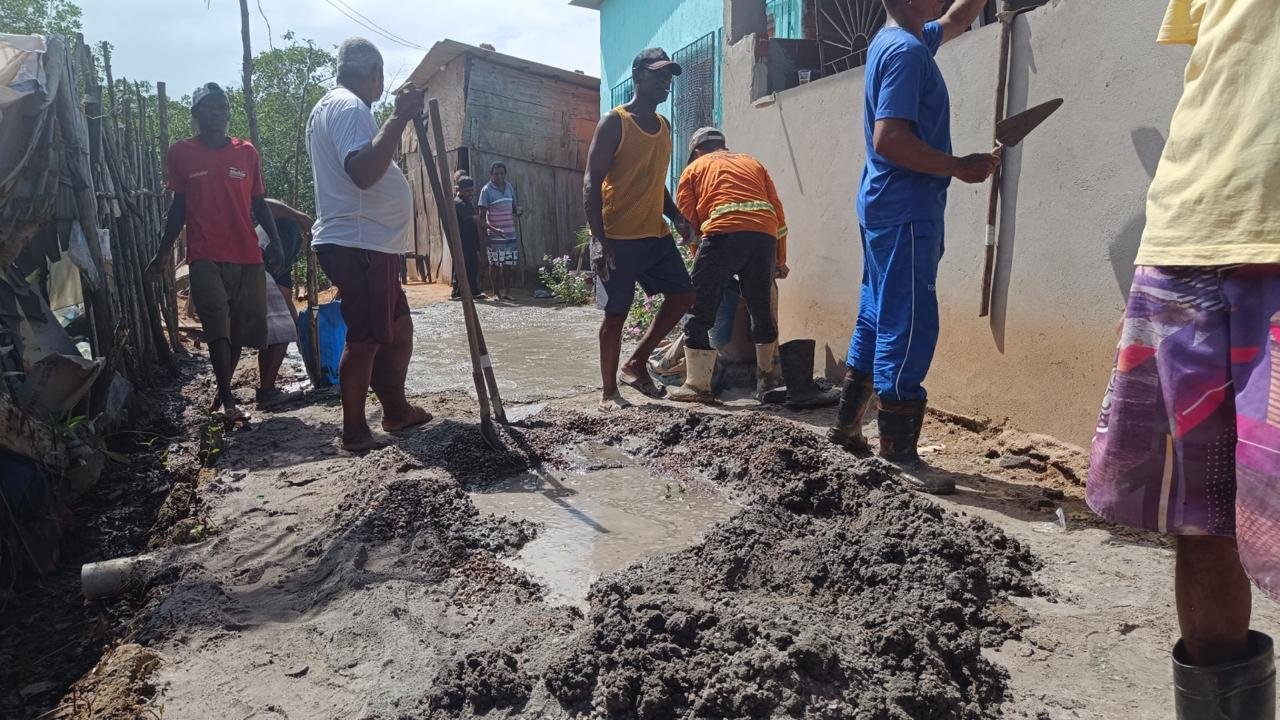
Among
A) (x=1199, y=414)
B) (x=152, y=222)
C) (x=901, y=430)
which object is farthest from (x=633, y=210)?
(x=152, y=222)

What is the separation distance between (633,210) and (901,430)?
1970 millimetres

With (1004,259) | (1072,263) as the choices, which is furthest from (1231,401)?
(1004,259)

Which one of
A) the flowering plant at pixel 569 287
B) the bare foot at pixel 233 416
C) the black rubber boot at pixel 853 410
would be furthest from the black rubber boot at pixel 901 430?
the flowering plant at pixel 569 287

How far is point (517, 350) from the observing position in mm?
7188

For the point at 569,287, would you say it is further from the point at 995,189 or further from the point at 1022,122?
the point at 1022,122

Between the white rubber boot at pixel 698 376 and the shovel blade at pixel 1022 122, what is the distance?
83.0 inches

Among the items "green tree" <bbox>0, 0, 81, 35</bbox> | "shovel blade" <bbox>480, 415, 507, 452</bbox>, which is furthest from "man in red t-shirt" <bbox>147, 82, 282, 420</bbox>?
"green tree" <bbox>0, 0, 81, 35</bbox>

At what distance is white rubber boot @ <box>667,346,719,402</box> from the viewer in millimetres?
5020

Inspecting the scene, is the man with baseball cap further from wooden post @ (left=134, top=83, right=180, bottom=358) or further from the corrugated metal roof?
the corrugated metal roof

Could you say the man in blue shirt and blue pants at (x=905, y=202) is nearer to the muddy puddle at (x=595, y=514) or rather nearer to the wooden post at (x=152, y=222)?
the muddy puddle at (x=595, y=514)

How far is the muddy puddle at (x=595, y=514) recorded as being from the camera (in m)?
2.60

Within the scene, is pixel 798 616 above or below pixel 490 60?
below

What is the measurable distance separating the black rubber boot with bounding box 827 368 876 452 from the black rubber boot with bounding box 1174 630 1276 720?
2.06m

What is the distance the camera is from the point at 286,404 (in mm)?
5176
